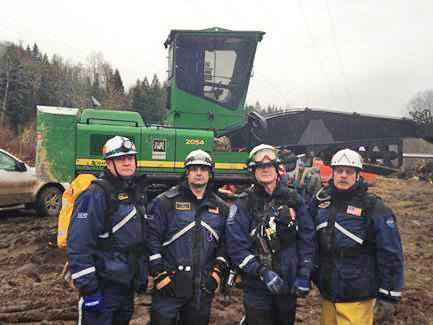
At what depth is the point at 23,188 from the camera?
371 inches

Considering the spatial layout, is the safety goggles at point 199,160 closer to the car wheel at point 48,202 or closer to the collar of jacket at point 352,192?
the collar of jacket at point 352,192

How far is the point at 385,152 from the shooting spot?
8508 mm

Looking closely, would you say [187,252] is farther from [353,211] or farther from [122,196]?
[353,211]

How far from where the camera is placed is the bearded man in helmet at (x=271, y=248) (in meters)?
3.17

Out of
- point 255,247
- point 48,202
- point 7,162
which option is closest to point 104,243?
point 255,247

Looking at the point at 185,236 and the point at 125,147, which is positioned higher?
the point at 125,147

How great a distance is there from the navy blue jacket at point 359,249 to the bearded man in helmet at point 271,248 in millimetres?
193

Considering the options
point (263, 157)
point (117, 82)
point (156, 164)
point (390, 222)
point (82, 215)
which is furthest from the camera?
point (117, 82)

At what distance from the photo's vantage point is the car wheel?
946cm

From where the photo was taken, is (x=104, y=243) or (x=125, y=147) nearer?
(x=104, y=243)

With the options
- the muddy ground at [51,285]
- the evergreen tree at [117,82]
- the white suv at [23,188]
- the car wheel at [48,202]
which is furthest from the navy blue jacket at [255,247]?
the evergreen tree at [117,82]

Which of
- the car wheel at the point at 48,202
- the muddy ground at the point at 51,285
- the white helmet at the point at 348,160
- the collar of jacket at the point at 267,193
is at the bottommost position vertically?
the muddy ground at the point at 51,285

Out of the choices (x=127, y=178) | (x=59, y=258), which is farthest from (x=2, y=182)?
(x=127, y=178)

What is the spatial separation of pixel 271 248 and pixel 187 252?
26.0 inches
